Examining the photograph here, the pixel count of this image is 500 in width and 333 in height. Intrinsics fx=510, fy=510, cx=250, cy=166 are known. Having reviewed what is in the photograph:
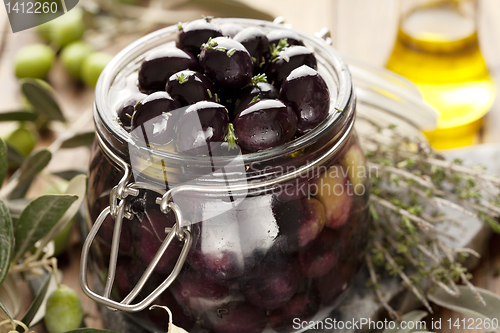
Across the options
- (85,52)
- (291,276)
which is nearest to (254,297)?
(291,276)

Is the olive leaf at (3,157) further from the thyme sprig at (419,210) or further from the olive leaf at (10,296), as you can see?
the thyme sprig at (419,210)

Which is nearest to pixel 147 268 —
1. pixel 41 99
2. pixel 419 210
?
pixel 419 210

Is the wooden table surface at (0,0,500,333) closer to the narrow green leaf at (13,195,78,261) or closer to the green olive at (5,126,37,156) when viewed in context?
the green olive at (5,126,37,156)

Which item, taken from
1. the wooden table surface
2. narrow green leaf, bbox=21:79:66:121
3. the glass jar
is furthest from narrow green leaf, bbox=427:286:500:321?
narrow green leaf, bbox=21:79:66:121

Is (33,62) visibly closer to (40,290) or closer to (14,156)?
(14,156)

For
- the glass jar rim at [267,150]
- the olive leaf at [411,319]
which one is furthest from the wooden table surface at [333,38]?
the olive leaf at [411,319]
